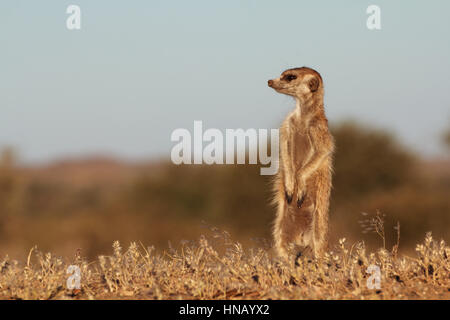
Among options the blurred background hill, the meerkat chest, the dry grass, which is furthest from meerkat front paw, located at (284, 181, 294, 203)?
the blurred background hill

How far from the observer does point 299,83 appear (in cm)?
624

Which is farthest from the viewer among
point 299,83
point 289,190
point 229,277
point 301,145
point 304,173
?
point 299,83

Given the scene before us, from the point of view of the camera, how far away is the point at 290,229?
5.97 meters

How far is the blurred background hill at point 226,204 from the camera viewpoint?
76.3 ft

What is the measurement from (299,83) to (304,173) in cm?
90

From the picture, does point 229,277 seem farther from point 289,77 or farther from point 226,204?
point 226,204

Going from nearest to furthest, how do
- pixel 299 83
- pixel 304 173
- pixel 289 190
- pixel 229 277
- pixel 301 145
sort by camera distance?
pixel 229 277 → pixel 304 173 → pixel 289 190 → pixel 301 145 → pixel 299 83

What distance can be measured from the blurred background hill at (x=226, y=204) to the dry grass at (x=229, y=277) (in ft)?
53.1

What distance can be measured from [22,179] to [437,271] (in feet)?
66.4

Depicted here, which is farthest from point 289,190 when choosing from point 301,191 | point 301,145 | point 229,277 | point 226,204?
point 226,204

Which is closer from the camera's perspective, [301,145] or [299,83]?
[301,145]

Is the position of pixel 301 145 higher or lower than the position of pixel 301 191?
higher

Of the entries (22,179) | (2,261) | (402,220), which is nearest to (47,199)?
(22,179)
